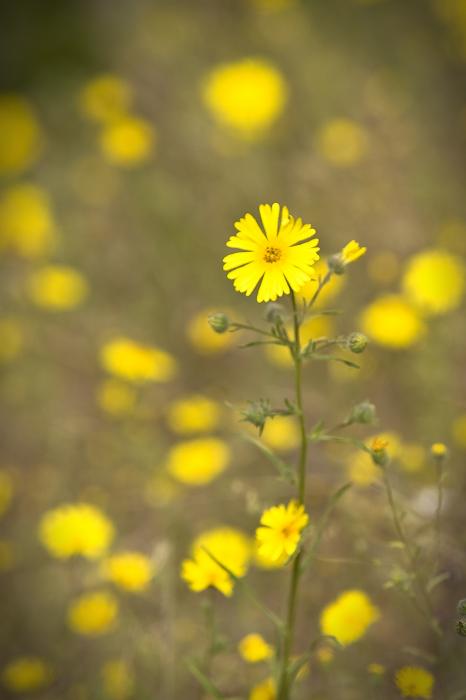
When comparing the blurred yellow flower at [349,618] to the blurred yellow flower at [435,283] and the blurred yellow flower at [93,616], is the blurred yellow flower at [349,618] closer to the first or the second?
the blurred yellow flower at [93,616]

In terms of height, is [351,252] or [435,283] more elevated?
[435,283]

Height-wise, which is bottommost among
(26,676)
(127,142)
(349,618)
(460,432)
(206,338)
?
(26,676)

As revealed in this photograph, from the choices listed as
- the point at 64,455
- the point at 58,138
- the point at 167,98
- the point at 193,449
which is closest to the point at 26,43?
the point at 58,138

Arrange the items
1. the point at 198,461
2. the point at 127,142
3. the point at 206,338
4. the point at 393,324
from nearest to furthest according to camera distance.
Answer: the point at 198,461 → the point at 393,324 → the point at 206,338 → the point at 127,142

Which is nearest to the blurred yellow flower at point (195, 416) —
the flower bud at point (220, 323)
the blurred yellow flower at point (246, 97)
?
the flower bud at point (220, 323)

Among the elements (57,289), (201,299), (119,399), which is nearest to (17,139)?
(57,289)

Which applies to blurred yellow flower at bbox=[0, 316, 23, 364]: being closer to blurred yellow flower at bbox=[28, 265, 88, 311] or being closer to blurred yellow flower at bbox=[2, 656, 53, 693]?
blurred yellow flower at bbox=[28, 265, 88, 311]

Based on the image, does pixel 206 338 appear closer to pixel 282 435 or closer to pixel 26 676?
pixel 282 435
